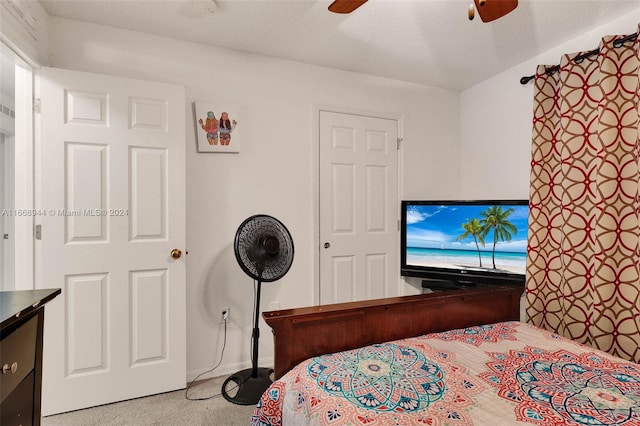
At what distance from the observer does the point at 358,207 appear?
2.97 m

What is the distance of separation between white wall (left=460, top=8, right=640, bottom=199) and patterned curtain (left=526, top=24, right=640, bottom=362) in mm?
267

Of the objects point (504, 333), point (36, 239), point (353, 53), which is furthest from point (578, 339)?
point (36, 239)

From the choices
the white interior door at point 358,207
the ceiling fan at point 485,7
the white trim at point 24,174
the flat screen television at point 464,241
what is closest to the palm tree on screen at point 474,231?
the flat screen television at point 464,241

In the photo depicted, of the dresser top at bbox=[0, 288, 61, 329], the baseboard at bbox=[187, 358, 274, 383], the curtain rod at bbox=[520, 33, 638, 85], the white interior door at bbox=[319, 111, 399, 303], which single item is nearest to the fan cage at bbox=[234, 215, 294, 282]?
the white interior door at bbox=[319, 111, 399, 303]

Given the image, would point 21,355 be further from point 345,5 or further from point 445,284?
point 445,284

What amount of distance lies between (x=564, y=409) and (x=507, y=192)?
2.13 m

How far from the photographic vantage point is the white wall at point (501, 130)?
264 centimetres

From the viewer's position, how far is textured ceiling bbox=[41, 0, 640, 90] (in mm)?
→ 1979

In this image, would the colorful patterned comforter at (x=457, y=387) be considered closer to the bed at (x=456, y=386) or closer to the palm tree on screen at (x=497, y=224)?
the bed at (x=456, y=386)

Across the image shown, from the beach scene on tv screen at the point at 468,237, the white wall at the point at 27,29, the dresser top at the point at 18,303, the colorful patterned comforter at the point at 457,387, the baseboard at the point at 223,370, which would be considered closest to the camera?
the dresser top at the point at 18,303

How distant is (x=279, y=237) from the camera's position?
2.14m

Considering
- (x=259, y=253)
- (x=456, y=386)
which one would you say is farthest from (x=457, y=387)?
(x=259, y=253)

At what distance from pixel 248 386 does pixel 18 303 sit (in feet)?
5.21

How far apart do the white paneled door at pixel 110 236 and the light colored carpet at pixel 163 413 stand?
57 mm
